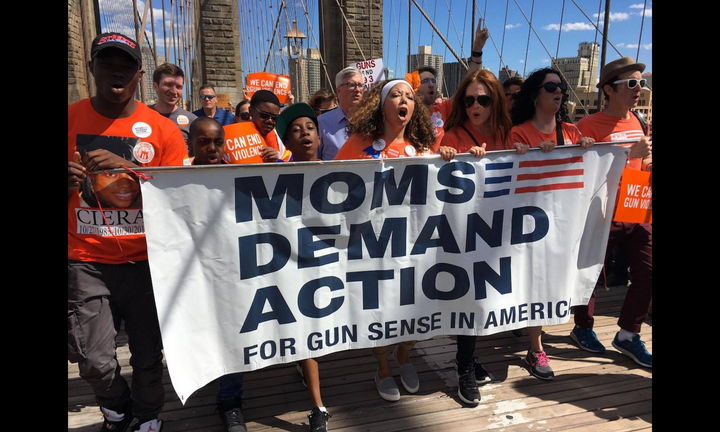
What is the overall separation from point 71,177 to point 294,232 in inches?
39.0

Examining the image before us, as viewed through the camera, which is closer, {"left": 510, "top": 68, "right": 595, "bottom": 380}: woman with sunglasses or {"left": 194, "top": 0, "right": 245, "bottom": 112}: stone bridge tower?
{"left": 510, "top": 68, "right": 595, "bottom": 380}: woman with sunglasses

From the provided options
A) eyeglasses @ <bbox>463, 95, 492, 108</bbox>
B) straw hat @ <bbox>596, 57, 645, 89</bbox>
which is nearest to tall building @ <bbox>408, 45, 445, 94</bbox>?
straw hat @ <bbox>596, 57, 645, 89</bbox>

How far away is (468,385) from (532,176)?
1.26 meters

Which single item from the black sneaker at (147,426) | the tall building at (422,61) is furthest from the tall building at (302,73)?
the black sneaker at (147,426)

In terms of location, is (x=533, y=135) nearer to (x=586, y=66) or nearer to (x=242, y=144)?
(x=242, y=144)

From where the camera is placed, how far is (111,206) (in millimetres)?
2201

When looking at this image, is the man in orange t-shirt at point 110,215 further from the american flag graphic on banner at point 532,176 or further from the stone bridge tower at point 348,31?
the stone bridge tower at point 348,31

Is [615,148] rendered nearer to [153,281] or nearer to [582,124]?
[582,124]

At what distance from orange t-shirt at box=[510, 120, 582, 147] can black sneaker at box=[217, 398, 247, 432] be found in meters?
2.23

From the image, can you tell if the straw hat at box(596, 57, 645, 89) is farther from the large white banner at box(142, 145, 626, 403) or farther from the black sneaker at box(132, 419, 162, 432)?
the black sneaker at box(132, 419, 162, 432)

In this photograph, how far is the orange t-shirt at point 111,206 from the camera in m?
2.17

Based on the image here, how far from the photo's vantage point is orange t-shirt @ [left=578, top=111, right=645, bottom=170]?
3.21m

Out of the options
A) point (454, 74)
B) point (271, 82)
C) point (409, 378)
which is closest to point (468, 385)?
point (409, 378)
